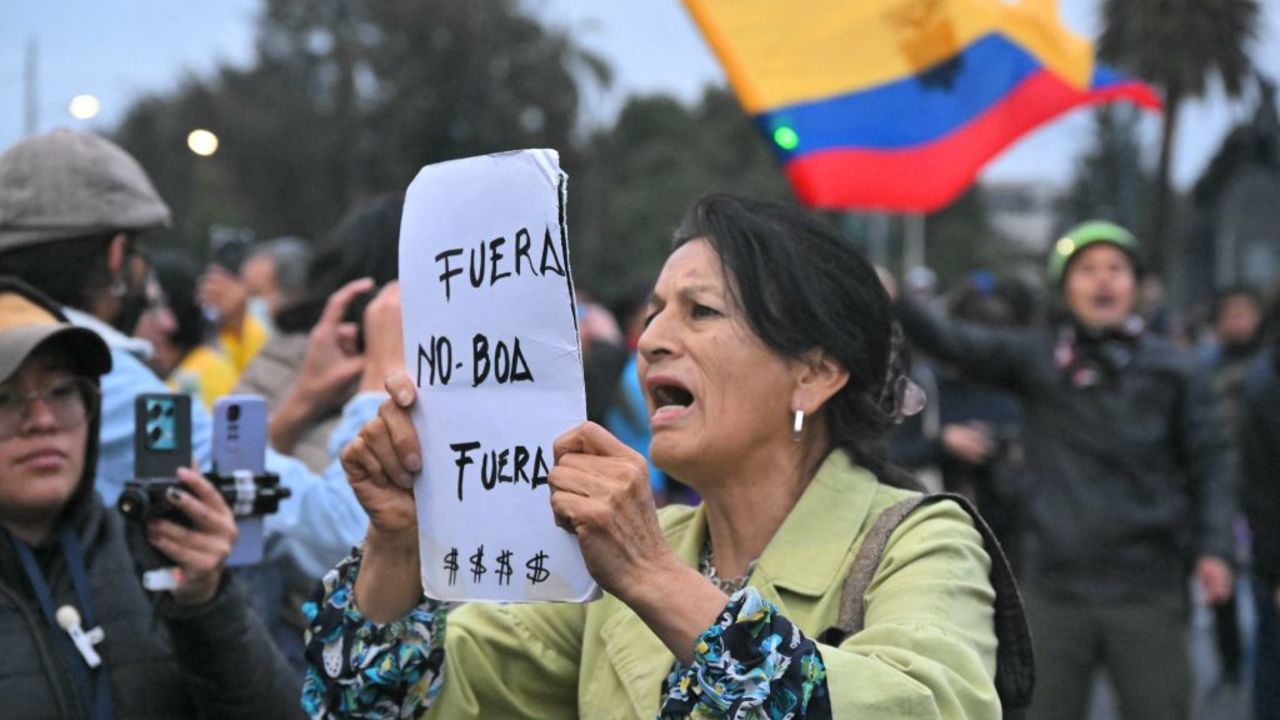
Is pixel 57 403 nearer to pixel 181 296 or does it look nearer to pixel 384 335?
pixel 384 335

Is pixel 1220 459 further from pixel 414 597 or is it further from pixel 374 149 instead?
pixel 374 149

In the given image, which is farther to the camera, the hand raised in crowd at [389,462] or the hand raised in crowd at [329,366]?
the hand raised in crowd at [329,366]

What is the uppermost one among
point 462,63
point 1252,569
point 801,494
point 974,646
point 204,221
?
point 462,63

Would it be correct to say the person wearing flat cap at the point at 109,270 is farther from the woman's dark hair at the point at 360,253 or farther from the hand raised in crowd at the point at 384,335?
the woman's dark hair at the point at 360,253

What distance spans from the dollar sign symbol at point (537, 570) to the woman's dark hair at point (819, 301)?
25.1 inches

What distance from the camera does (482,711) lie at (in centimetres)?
302

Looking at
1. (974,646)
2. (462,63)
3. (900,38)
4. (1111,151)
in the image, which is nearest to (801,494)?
(974,646)

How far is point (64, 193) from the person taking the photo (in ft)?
12.8

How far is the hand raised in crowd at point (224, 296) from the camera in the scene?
853cm

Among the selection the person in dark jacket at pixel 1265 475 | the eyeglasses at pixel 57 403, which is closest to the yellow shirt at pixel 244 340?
the person in dark jacket at pixel 1265 475

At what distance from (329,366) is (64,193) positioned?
72cm

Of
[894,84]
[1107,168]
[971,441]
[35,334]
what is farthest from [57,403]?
[1107,168]

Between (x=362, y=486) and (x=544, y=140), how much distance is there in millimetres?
32745

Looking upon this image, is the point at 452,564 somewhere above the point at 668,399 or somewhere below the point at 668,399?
below
